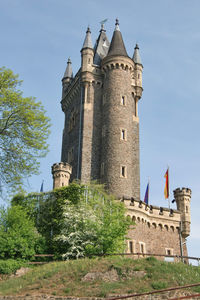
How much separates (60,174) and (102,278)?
14649 mm

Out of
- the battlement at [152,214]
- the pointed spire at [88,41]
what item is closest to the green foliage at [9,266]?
the battlement at [152,214]

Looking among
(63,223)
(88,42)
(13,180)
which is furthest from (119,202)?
(88,42)

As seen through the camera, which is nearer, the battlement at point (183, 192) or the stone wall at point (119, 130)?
the stone wall at point (119, 130)

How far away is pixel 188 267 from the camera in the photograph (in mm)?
19844

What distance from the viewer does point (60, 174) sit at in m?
31.4

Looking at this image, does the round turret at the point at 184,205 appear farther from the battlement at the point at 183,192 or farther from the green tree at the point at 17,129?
the green tree at the point at 17,129

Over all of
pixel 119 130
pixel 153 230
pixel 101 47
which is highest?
pixel 101 47

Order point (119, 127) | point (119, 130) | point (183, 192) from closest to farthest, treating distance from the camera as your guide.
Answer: point (183, 192)
point (119, 130)
point (119, 127)

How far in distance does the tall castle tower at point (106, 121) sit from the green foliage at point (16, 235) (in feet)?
37.6

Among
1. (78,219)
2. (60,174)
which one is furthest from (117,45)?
(78,219)

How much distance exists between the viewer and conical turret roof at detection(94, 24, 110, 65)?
4504 cm

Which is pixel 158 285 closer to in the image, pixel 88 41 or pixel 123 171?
pixel 123 171

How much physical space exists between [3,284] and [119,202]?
41.8ft

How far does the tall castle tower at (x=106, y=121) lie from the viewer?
120ft
